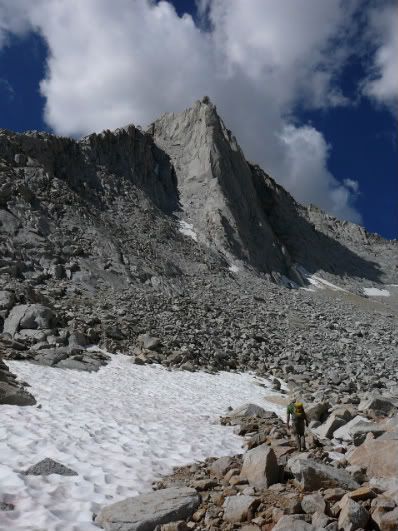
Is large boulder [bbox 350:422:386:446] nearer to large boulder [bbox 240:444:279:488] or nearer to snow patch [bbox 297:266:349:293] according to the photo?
large boulder [bbox 240:444:279:488]

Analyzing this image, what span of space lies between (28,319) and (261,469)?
14.3 meters

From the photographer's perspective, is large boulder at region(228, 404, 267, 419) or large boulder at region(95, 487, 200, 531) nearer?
large boulder at region(95, 487, 200, 531)

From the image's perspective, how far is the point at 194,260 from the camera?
47781mm

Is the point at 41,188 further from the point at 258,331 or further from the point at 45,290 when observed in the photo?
the point at 258,331

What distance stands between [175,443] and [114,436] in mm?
1444

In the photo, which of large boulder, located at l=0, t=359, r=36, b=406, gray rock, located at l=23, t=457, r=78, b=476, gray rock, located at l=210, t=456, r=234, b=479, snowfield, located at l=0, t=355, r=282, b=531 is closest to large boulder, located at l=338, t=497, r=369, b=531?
gray rock, located at l=210, t=456, r=234, b=479

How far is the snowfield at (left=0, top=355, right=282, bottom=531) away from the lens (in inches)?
256

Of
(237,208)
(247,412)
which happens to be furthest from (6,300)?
(237,208)

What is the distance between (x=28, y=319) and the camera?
1900 centimetres

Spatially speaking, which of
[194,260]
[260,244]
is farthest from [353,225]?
[194,260]

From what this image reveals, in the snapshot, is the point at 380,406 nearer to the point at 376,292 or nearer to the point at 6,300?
the point at 6,300

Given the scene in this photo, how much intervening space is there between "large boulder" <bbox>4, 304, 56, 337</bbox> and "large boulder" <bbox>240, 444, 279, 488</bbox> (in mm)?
13520

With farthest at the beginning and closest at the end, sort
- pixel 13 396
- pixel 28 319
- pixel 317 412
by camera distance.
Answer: pixel 28 319
pixel 317 412
pixel 13 396

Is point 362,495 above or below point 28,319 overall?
below
